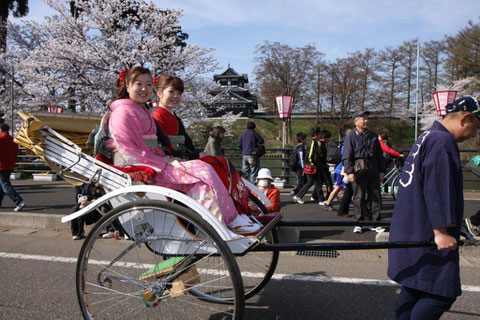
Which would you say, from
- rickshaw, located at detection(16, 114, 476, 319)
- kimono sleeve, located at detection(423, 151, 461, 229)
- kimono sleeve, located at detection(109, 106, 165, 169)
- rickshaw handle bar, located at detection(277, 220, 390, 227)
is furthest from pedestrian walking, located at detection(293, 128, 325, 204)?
kimono sleeve, located at detection(423, 151, 461, 229)

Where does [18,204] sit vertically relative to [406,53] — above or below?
below

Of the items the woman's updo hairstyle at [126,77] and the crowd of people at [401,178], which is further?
the woman's updo hairstyle at [126,77]

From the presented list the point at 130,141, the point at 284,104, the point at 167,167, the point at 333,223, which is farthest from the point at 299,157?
the point at 130,141

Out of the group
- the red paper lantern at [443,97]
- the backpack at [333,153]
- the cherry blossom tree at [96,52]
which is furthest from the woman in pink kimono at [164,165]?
the cherry blossom tree at [96,52]

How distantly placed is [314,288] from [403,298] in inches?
52.7

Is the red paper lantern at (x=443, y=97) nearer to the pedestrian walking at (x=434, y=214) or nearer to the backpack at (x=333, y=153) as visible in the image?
the backpack at (x=333, y=153)

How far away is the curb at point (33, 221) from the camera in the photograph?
5.61m

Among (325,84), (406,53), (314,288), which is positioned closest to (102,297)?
(314,288)

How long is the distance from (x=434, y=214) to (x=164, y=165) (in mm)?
1641

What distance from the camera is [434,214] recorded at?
1.77 meters

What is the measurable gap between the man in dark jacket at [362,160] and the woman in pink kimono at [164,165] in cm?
323

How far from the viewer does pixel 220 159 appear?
258 cm

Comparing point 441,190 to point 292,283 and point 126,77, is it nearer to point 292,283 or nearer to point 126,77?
point 292,283

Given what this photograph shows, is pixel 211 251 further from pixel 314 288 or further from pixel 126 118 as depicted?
pixel 314 288
